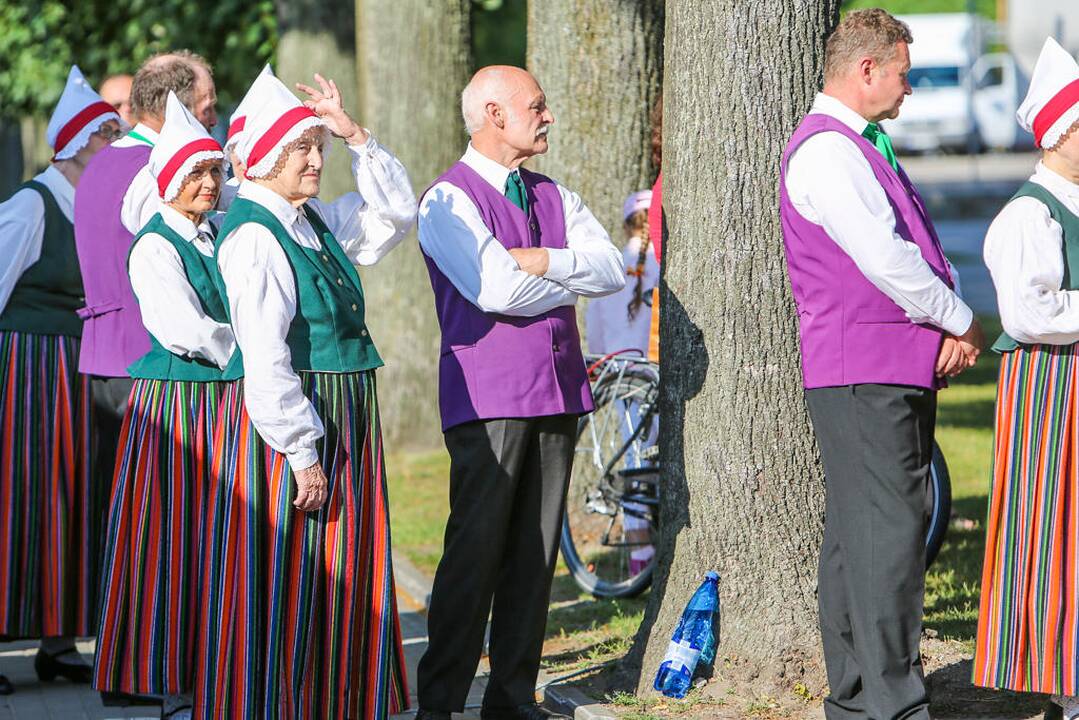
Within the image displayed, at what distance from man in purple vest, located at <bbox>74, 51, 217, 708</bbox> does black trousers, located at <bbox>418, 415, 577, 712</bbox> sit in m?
1.45

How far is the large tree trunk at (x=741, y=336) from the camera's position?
5.16 metres

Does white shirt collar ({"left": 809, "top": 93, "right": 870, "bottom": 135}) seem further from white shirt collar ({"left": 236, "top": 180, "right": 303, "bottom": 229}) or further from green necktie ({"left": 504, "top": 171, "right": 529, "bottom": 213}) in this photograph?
white shirt collar ({"left": 236, "top": 180, "right": 303, "bottom": 229})

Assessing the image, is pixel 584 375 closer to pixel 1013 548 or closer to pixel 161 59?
pixel 1013 548

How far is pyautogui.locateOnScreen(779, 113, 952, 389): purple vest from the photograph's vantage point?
454 cm

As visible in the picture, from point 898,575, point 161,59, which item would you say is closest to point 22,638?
point 161,59

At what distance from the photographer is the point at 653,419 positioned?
696 centimetres

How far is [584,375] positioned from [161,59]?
→ 83.4 inches

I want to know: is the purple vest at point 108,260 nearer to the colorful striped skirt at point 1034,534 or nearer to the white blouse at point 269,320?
the white blouse at point 269,320

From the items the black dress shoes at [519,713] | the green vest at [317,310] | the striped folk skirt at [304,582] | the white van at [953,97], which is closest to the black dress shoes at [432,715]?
the black dress shoes at [519,713]

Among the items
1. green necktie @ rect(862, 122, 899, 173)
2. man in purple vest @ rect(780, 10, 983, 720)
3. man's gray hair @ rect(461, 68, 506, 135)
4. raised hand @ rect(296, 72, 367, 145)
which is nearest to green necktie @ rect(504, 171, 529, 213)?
man's gray hair @ rect(461, 68, 506, 135)

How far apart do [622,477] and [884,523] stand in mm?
2458

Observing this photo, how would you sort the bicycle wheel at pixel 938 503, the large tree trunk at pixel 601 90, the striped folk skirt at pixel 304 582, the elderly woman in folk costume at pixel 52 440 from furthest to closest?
the large tree trunk at pixel 601 90
the bicycle wheel at pixel 938 503
the elderly woman in folk costume at pixel 52 440
the striped folk skirt at pixel 304 582

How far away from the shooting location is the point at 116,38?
687 inches

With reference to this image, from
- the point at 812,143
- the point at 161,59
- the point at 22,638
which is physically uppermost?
the point at 161,59
